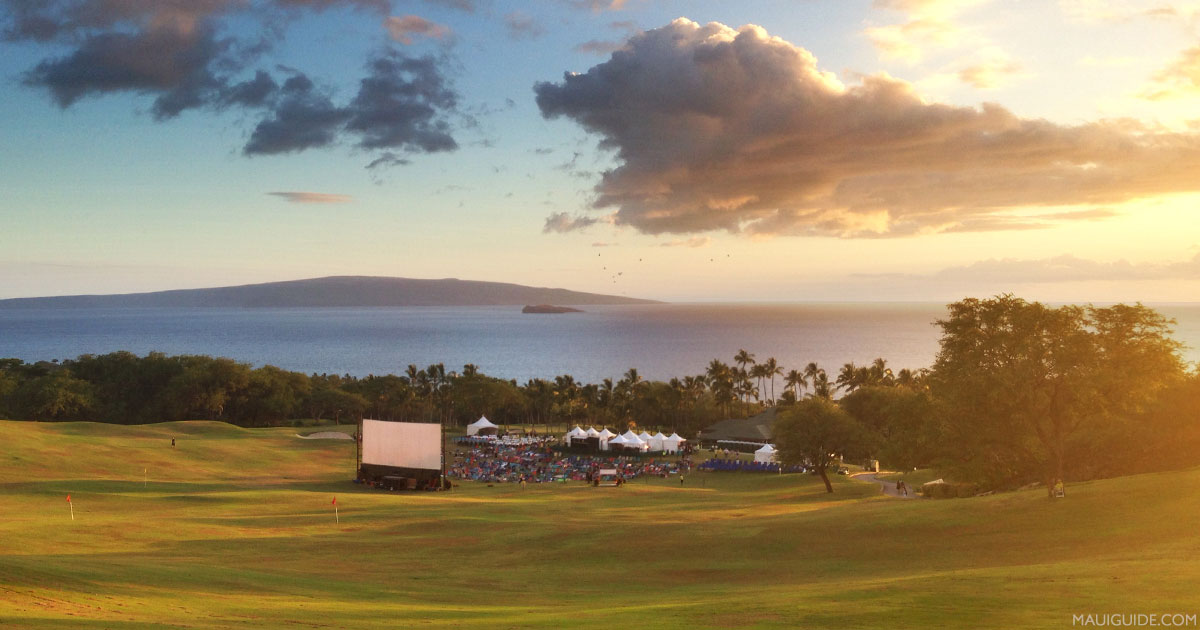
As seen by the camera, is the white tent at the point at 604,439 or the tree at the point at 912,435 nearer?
the tree at the point at 912,435

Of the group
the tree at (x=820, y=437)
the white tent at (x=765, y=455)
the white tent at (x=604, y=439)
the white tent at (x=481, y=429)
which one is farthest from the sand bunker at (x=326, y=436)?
the tree at (x=820, y=437)

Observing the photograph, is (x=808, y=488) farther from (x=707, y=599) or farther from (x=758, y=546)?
(x=707, y=599)

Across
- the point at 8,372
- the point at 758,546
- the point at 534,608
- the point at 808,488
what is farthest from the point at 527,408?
the point at 534,608

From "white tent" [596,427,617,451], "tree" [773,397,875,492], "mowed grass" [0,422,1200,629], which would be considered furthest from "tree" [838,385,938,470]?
"white tent" [596,427,617,451]

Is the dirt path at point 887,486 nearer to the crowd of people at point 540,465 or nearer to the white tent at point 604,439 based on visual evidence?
the crowd of people at point 540,465

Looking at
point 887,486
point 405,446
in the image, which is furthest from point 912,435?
point 405,446

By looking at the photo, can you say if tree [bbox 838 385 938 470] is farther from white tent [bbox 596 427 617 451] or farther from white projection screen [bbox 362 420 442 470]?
white tent [bbox 596 427 617 451]

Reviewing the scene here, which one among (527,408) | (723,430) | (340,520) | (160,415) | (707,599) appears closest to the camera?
(707,599)
